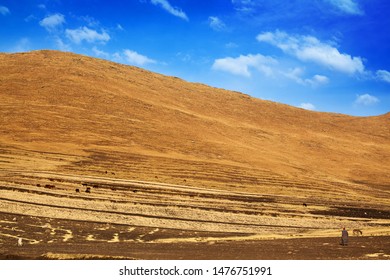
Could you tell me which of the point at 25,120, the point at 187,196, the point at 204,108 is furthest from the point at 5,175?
the point at 204,108

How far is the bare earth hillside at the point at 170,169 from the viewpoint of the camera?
26062 millimetres

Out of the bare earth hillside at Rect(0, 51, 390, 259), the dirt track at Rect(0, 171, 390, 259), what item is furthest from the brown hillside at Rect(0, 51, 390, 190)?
the dirt track at Rect(0, 171, 390, 259)

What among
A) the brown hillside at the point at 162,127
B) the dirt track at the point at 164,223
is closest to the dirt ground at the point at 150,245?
the dirt track at the point at 164,223

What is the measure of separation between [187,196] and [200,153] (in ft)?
86.2

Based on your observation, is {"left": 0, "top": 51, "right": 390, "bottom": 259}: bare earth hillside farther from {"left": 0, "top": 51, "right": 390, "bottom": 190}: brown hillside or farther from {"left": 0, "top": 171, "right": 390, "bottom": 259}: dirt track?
{"left": 0, "top": 51, "right": 390, "bottom": 190}: brown hillside

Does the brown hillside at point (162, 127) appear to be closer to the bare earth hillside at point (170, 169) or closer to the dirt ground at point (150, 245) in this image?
the bare earth hillside at point (170, 169)

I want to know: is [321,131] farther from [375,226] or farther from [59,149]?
[375,226]

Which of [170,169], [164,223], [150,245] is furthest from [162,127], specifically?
[150,245]

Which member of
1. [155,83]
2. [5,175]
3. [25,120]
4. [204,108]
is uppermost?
[155,83]

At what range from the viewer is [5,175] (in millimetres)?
45969

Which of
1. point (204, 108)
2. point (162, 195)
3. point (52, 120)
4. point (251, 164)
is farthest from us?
point (204, 108)

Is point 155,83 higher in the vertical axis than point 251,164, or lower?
higher

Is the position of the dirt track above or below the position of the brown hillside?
below

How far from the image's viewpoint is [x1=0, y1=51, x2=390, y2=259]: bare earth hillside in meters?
26.1
